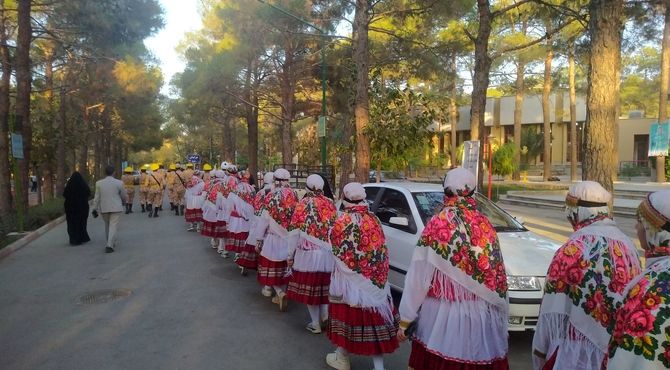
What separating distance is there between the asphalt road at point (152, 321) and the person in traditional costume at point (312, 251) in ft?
1.47

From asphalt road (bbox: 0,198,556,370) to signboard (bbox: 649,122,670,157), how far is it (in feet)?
56.1

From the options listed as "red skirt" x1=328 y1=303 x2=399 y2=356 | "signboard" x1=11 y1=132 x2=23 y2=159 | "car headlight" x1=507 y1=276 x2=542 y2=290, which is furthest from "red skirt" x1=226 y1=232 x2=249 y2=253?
"signboard" x1=11 y1=132 x2=23 y2=159

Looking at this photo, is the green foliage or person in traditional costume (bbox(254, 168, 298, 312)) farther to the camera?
the green foliage

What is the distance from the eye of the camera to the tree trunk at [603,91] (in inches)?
272

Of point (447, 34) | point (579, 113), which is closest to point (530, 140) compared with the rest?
point (579, 113)

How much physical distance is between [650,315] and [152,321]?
559 centimetres

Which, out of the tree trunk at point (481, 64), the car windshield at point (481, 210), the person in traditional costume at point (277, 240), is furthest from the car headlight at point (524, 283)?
the tree trunk at point (481, 64)

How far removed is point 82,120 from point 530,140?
3310cm

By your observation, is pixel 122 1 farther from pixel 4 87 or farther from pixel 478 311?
pixel 478 311

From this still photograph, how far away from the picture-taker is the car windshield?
21.6ft

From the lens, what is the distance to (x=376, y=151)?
14367 mm

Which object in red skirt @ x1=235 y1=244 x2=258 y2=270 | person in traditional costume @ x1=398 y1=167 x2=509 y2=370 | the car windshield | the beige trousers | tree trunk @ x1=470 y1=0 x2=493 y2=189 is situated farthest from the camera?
tree trunk @ x1=470 y1=0 x2=493 y2=189

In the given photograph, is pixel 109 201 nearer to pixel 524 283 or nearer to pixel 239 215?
pixel 239 215

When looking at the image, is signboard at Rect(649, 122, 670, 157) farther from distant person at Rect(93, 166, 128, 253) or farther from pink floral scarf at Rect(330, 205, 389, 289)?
pink floral scarf at Rect(330, 205, 389, 289)
